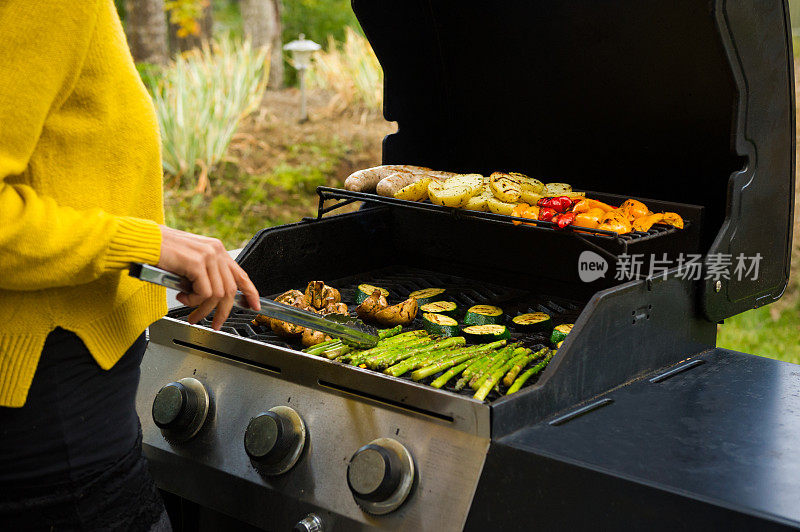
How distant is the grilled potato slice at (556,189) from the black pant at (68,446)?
4.08ft

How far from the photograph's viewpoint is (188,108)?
5.46 metres

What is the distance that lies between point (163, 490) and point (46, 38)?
3.97ft

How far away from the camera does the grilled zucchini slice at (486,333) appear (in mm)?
2033

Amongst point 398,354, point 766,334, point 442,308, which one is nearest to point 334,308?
point 442,308

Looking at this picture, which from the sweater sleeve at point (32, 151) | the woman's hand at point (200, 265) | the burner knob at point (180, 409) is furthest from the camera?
the burner knob at point (180, 409)

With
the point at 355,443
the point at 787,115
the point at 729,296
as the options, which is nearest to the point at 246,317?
the point at 355,443

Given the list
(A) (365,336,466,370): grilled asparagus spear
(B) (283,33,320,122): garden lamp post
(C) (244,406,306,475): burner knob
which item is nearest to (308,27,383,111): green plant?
(B) (283,33,320,122): garden lamp post

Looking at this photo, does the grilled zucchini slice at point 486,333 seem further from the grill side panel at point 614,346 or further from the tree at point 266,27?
the tree at point 266,27

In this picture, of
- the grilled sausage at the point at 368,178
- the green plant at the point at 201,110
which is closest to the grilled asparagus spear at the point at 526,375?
the grilled sausage at the point at 368,178

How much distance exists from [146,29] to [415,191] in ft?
17.5

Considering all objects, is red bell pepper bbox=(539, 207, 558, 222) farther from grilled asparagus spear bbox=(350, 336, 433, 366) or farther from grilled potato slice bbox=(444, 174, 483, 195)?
grilled asparagus spear bbox=(350, 336, 433, 366)

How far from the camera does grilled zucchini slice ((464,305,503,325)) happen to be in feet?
7.01

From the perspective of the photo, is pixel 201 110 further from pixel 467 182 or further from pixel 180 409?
pixel 180 409

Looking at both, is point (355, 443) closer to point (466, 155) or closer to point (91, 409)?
point (91, 409)
